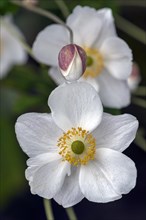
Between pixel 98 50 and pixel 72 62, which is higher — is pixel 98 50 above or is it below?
below

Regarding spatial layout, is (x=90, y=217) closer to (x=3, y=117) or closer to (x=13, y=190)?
(x=13, y=190)

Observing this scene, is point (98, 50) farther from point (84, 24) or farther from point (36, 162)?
point (36, 162)

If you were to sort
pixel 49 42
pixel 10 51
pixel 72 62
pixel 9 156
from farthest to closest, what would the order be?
1. pixel 9 156
2. pixel 10 51
3. pixel 49 42
4. pixel 72 62

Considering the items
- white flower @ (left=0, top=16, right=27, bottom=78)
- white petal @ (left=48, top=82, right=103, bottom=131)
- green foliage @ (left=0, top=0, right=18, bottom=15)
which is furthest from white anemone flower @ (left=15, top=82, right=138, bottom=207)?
white flower @ (left=0, top=16, right=27, bottom=78)

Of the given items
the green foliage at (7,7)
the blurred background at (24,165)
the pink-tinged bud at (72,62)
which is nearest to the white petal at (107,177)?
the pink-tinged bud at (72,62)

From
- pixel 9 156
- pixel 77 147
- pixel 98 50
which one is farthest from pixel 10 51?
pixel 77 147
